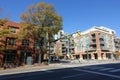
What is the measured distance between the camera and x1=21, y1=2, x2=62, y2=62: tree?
37281 millimetres

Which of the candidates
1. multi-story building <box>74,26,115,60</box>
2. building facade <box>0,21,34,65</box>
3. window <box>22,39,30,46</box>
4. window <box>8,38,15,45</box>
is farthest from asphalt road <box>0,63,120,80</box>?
multi-story building <box>74,26,115,60</box>

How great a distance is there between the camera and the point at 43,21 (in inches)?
1489

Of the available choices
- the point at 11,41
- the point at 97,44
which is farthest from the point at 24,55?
the point at 97,44

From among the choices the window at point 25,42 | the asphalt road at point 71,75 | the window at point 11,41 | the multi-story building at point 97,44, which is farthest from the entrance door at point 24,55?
the multi-story building at point 97,44

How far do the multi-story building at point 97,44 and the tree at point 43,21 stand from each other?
118 ft

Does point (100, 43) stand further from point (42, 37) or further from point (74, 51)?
point (42, 37)

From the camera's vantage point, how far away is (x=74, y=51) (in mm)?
90562

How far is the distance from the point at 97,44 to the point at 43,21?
4303cm

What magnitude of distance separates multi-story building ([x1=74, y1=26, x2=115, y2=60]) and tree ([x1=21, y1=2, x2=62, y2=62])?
118 feet

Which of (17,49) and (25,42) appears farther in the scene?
(25,42)

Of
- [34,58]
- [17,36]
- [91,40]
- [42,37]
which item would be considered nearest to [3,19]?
[17,36]

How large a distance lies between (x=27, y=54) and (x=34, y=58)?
2431mm

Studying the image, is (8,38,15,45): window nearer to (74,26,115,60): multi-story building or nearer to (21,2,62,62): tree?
(21,2,62,62): tree

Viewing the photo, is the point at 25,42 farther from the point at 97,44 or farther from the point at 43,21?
the point at 97,44
